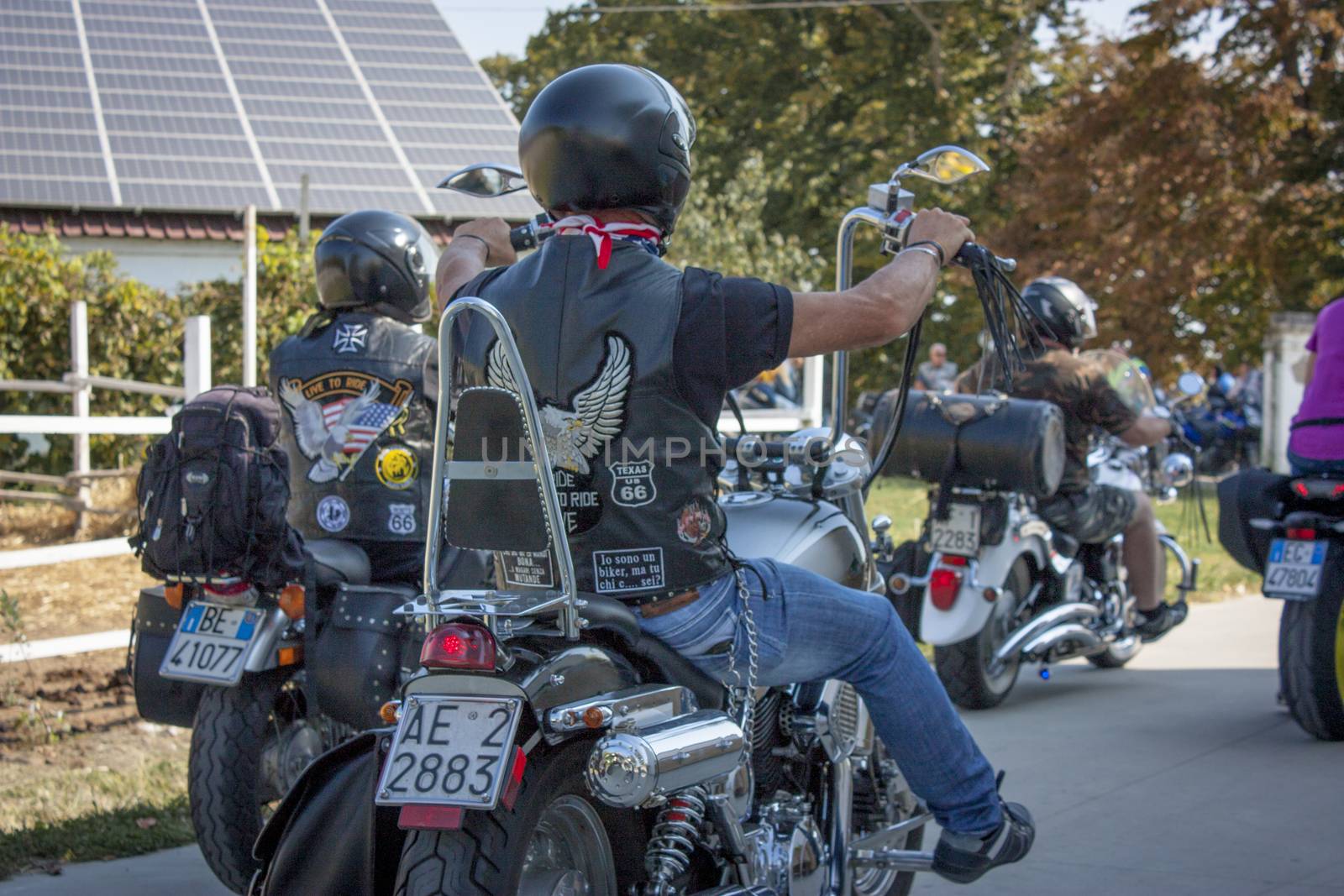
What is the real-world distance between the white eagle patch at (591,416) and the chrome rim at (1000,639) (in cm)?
389

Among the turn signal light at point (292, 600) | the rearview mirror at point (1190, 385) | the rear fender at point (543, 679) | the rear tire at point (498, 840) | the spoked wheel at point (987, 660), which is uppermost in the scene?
the rearview mirror at point (1190, 385)

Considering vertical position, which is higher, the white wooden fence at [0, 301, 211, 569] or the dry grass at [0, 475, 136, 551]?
the white wooden fence at [0, 301, 211, 569]

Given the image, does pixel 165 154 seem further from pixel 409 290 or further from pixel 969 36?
pixel 969 36

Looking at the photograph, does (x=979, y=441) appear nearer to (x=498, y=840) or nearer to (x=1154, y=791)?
(x=1154, y=791)

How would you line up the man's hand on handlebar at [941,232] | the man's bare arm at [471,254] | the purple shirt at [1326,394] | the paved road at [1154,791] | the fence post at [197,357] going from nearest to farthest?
the man's hand on handlebar at [941,232] → the man's bare arm at [471,254] → the paved road at [1154,791] → the purple shirt at [1326,394] → the fence post at [197,357]

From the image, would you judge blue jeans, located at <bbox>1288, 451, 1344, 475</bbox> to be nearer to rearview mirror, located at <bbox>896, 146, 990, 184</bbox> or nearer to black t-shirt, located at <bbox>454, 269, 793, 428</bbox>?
rearview mirror, located at <bbox>896, 146, 990, 184</bbox>

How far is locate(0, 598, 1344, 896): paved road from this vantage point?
14.3 feet

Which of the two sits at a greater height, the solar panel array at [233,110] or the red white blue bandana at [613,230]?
the solar panel array at [233,110]

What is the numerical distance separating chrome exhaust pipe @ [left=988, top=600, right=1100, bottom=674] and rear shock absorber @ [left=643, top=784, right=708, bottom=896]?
3.74m

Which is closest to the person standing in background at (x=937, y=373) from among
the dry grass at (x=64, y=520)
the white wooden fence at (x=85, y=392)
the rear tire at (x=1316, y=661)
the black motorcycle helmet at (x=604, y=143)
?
the white wooden fence at (x=85, y=392)

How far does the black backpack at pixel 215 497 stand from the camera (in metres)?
3.95

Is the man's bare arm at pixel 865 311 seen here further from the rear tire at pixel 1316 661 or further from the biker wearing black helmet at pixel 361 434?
the rear tire at pixel 1316 661

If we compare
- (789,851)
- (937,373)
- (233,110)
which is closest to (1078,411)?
(789,851)

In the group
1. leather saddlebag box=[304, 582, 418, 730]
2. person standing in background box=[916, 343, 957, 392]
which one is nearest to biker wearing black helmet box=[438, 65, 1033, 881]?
leather saddlebag box=[304, 582, 418, 730]
